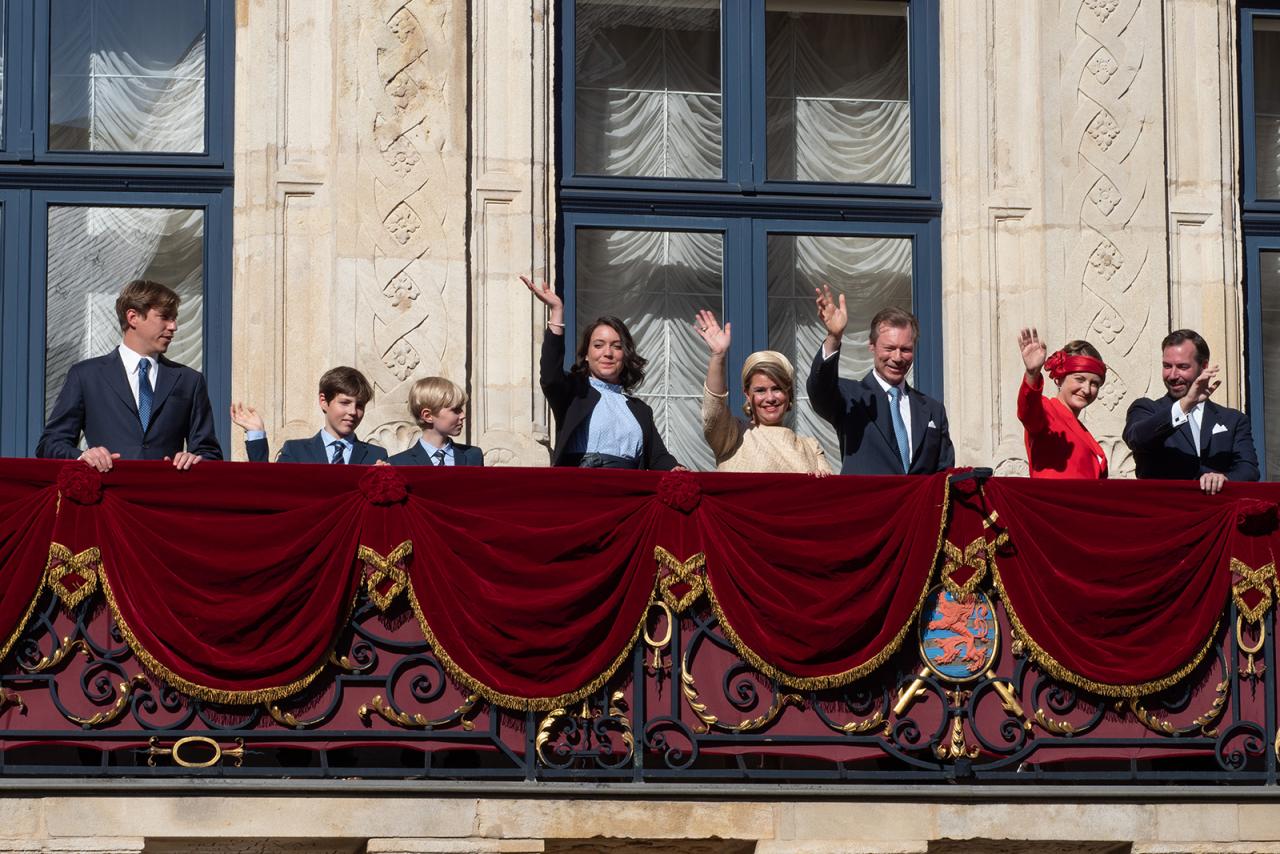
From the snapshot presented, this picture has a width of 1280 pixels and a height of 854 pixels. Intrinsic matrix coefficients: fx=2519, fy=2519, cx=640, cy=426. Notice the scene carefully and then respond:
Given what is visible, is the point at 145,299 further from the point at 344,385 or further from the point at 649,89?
the point at 649,89

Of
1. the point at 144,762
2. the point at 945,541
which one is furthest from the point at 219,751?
the point at 945,541

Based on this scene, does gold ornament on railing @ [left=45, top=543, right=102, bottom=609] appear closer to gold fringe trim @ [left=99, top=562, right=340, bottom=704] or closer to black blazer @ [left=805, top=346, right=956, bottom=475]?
gold fringe trim @ [left=99, top=562, right=340, bottom=704]

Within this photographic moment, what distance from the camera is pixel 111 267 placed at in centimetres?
1334

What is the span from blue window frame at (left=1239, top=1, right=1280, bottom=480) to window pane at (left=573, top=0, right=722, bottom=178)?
3016 mm

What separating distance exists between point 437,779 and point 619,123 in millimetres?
4580

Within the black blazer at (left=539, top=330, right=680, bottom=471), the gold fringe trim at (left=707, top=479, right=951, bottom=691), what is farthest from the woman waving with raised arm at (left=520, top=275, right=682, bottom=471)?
the gold fringe trim at (left=707, top=479, right=951, bottom=691)

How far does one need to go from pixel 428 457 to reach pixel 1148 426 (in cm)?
327

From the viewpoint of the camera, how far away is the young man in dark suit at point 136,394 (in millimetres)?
10836

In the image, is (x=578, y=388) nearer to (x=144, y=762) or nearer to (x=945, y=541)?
(x=945, y=541)

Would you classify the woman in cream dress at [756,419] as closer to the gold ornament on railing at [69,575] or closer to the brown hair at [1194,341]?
the brown hair at [1194,341]

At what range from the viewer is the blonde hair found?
1114 cm

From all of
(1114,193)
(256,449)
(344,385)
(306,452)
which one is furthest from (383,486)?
(1114,193)

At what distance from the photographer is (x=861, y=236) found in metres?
13.9

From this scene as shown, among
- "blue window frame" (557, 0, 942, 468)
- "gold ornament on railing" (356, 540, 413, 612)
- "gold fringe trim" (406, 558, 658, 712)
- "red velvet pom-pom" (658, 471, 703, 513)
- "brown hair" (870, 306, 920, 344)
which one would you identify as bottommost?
"gold fringe trim" (406, 558, 658, 712)
